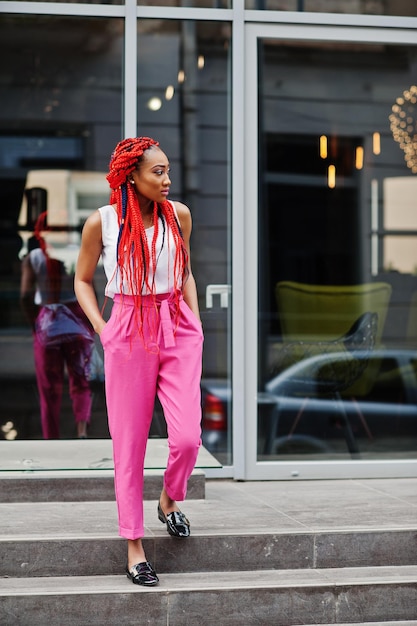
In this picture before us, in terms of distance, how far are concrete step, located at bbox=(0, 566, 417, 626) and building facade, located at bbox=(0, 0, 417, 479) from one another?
6.28ft

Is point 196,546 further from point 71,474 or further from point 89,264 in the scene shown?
point 89,264

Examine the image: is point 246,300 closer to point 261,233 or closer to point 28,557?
point 261,233

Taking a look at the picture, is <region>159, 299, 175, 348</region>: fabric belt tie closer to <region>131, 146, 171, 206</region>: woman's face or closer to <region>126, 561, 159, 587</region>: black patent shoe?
<region>131, 146, 171, 206</region>: woman's face

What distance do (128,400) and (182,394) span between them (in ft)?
0.77

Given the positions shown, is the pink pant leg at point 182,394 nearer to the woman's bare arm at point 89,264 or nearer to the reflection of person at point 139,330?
the reflection of person at point 139,330

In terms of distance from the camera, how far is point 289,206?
7160mm

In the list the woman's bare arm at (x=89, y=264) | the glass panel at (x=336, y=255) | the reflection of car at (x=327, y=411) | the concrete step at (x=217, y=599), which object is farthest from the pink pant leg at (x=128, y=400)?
the glass panel at (x=336, y=255)

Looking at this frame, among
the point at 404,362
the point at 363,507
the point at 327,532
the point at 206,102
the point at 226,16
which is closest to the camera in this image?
the point at 327,532

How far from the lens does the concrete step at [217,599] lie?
169 inches

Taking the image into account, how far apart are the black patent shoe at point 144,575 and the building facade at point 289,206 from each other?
2.05 m

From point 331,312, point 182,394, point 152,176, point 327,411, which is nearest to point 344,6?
point 331,312

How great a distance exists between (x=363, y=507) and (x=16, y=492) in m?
1.91

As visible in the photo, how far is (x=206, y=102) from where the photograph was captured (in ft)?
22.7

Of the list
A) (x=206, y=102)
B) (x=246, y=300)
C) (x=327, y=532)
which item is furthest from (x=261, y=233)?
(x=327, y=532)
